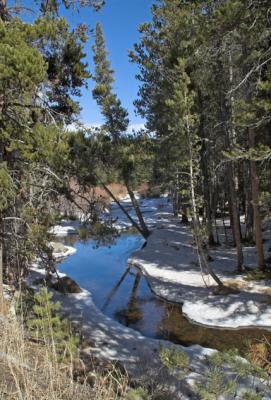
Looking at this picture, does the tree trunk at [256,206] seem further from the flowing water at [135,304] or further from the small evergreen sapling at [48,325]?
the small evergreen sapling at [48,325]

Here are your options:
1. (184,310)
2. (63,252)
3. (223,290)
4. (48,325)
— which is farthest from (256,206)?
(63,252)

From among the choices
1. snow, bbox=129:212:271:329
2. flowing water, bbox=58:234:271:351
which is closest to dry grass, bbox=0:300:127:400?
flowing water, bbox=58:234:271:351

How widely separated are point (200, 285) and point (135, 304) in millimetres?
2366

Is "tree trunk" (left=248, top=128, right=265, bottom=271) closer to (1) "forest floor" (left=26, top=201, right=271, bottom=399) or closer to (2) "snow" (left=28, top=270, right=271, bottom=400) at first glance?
(1) "forest floor" (left=26, top=201, right=271, bottom=399)

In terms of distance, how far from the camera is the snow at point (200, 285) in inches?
426

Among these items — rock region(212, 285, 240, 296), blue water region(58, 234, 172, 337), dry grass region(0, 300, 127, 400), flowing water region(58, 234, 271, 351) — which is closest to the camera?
dry grass region(0, 300, 127, 400)

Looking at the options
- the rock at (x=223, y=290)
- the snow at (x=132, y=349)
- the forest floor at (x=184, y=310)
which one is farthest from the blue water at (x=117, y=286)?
the rock at (x=223, y=290)

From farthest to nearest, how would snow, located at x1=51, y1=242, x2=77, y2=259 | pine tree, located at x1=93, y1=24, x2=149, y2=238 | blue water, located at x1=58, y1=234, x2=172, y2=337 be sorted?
snow, located at x1=51, y1=242, x2=77, y2=259, pine tree, located at x1=93, y1=24, x2=149, y2=238, blue water, located at x1=58, y1=234, x2=172, y2=337

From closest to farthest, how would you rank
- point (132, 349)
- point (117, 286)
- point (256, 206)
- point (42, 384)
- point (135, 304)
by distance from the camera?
point (42, 384) < point (132, 349) < point (256, 206) < point (135, 304) < point (117, 286)

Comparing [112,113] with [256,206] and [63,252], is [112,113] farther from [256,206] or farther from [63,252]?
[256,206]

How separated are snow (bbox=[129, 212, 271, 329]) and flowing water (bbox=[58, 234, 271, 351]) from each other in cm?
32

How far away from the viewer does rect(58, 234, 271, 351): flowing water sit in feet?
32.3

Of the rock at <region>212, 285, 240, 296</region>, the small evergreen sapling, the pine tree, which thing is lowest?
the rock at <region>212, 285, 240, 296</region>

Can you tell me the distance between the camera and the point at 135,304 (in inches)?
516
